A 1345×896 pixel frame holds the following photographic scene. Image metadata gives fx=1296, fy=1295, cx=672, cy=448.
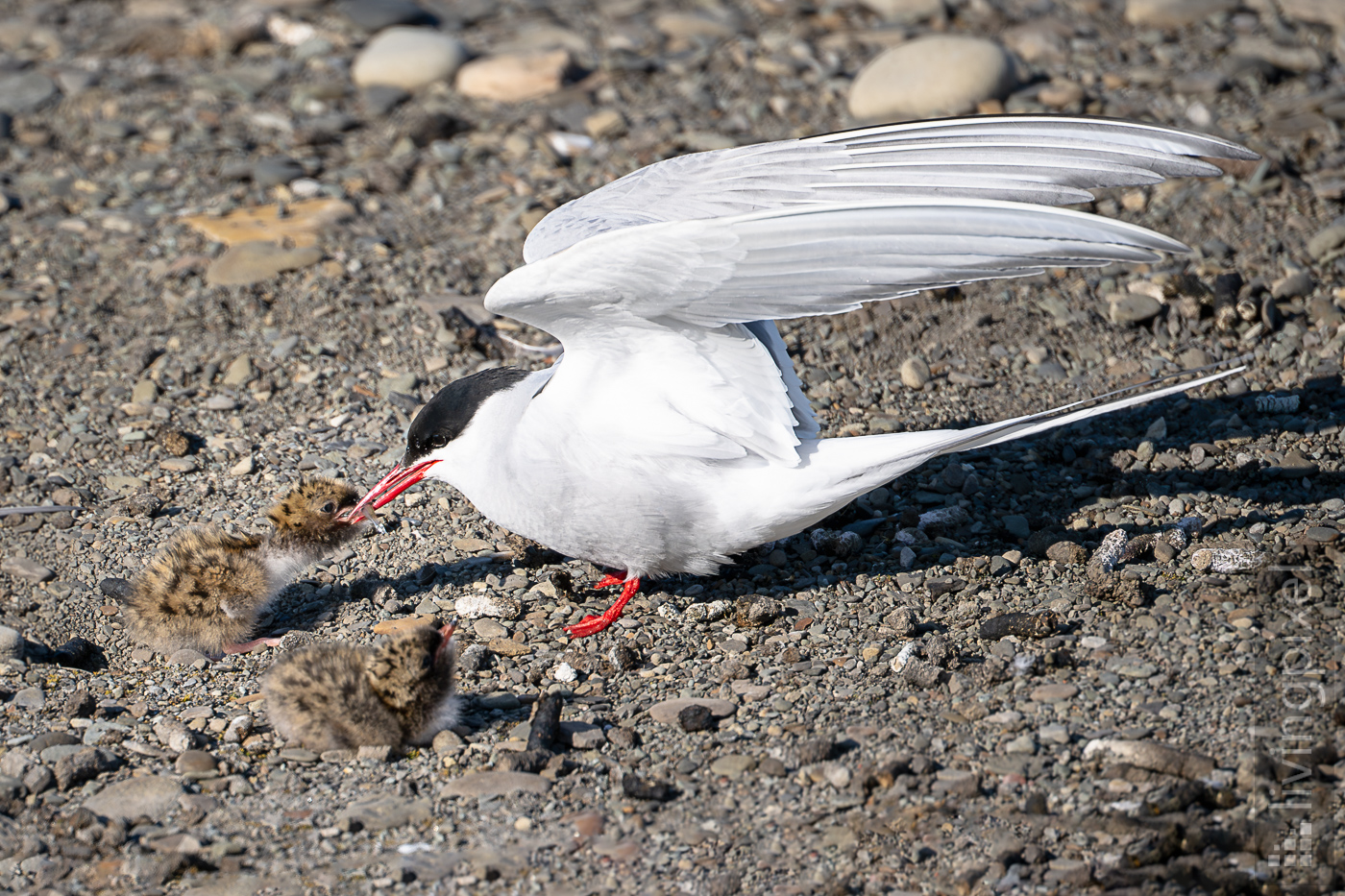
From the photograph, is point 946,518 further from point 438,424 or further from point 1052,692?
point 438,424

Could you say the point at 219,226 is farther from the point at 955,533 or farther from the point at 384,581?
the point at 955,533

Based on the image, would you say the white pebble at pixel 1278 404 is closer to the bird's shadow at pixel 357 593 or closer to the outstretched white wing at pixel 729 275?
the outstretched white wing at pixel 729 275

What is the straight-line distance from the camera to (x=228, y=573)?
4125mm

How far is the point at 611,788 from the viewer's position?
135 inches

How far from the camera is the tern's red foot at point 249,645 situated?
164 inches

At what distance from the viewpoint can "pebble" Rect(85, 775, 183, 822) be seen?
3354 mm

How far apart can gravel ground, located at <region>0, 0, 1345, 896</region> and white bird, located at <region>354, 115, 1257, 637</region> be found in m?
0.41

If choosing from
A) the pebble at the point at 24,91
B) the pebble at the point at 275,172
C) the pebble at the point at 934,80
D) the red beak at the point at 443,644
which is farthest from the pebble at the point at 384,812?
the pebble at the point at 24,91

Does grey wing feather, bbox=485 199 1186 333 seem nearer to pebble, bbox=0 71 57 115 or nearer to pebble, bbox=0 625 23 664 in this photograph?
pebble, bbox=0 625 23 664

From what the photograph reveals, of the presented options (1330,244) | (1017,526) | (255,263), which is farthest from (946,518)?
(255,263)

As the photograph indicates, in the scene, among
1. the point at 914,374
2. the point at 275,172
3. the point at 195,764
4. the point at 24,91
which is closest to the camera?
the point at 195,764

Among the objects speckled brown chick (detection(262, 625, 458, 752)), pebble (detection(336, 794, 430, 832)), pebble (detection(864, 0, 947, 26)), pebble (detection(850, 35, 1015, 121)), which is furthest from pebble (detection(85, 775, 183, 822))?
pebble (detection(864, 0, 947, 26))

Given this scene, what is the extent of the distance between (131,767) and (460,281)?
3.14 meters

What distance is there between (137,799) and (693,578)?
75.3 inches
